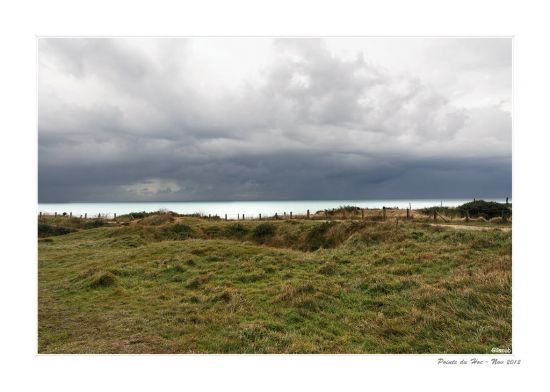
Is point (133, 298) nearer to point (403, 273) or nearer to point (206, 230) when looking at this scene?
point (403, 273)

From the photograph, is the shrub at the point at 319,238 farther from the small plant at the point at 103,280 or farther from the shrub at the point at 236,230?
the small plant at the point at 103,280

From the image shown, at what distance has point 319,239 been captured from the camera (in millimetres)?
26531

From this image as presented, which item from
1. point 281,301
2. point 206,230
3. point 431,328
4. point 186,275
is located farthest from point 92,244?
point 431,328

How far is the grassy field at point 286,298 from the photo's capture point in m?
8.02

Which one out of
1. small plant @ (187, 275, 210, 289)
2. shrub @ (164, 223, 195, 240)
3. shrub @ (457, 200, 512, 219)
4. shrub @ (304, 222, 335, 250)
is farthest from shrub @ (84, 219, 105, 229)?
shrub @ (457, 200, 512, 219)

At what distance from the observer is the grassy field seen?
8023 millimetres

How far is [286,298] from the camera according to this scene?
1079 cm

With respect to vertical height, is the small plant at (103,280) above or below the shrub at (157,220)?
below

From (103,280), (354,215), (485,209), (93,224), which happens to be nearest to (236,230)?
(354,215)

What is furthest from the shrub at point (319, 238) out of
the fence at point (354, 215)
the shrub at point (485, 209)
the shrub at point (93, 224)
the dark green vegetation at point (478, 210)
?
the shrub at point (93, 224)

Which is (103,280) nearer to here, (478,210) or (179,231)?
(179,231)

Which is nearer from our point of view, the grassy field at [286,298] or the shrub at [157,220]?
the grassy field at [286,298]

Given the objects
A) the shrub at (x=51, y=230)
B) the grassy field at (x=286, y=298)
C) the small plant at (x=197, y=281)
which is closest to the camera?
the grassy field at (x=286, y=298)
